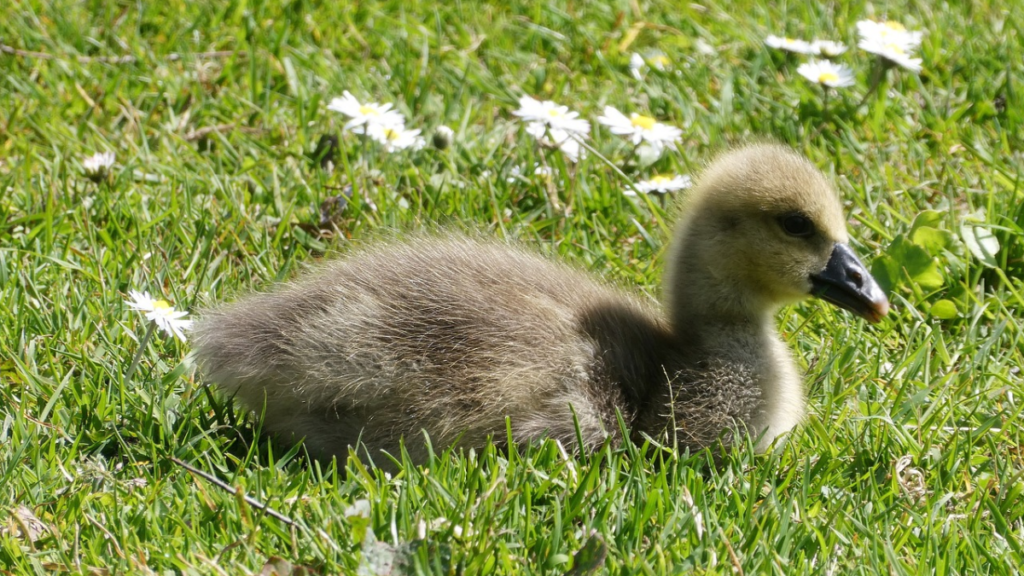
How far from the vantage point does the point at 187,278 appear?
3611 millimetres

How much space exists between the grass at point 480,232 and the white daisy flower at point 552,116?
15 centimetres

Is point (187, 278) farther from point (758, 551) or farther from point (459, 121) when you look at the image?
point (758, 551)

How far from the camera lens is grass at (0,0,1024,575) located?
2461mm

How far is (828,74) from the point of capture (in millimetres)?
4594

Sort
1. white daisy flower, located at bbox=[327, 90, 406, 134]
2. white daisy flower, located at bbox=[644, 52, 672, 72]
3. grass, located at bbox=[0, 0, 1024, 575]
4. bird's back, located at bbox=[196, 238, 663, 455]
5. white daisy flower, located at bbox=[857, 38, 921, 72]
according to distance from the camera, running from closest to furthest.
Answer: grass, located at bbox=[0, 0, 1024, 575] → bird's back, located at bbox=[196, 238, 663, 455] → white daisy flower, located at bbox=[327, 90, 406, 134] → white daisy flower, located at bbox=[857, 38, 921, 72] → white daisy flower, located at bbox=[644, 52, 672, 72]

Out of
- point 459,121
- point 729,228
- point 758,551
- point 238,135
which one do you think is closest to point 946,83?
point 459,121

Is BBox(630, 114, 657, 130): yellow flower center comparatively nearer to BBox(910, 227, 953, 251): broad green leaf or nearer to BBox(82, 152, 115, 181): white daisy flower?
BBox(910, 227, 953, 251): broad green leaf

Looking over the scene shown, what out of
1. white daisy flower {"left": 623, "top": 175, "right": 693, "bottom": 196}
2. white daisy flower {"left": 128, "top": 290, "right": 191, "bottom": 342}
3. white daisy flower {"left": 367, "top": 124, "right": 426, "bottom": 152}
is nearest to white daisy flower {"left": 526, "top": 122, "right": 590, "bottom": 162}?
white daisy flower {"left": 623, "top": 175, "right": 693, "bottom": 196}

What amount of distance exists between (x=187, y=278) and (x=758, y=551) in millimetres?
1928

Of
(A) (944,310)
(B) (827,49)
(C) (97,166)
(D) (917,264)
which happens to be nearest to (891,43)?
(B) (827,49)

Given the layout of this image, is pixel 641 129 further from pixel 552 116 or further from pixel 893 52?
pixel 893 52

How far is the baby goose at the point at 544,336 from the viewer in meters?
2.75

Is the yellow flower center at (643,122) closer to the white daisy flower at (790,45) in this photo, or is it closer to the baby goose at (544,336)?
the white daisy flower at (790,45)

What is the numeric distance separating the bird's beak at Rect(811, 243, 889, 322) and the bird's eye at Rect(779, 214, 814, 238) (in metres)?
0.09
